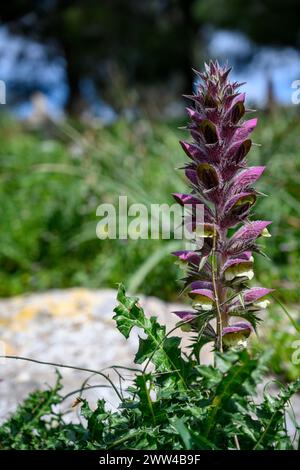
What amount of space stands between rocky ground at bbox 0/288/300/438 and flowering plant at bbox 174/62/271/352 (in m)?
0.78

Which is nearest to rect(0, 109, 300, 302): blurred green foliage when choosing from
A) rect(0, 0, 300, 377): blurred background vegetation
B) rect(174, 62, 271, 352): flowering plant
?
rect(0, 0, 300, 377): blurred background vegetation

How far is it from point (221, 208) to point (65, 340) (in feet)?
5.21

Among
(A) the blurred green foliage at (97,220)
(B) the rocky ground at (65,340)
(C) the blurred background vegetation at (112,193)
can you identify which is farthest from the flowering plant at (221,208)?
(A) the blurred green foliage at (97,220)

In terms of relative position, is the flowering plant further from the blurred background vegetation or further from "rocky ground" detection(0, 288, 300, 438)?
"rocky ground" detection(0, 288, 300, 438)

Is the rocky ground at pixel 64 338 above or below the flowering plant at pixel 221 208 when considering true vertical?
below

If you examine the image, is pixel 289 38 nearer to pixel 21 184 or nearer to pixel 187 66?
pixel 187 66

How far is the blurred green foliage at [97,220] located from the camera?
336cm

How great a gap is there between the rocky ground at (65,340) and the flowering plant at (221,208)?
780mm

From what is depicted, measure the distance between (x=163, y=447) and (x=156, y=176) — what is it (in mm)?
4278

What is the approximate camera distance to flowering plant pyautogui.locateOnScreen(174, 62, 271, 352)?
1059 millimetres

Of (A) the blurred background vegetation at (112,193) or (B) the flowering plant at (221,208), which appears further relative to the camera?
(A) the blurred background vegetation at (112,193)

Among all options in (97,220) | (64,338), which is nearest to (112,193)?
(97,220)

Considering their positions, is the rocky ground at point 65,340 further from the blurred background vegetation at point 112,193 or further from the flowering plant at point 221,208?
the flowering plant at point 221,208

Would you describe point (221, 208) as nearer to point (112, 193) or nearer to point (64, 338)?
point (64, 338)
